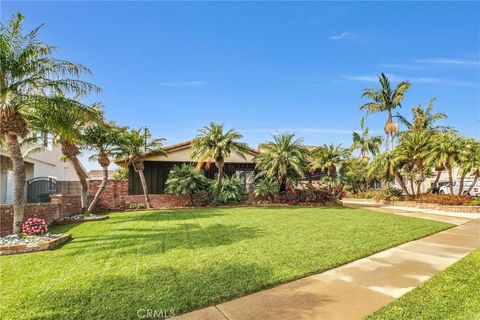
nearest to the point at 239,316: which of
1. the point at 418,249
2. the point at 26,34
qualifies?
the point at 418,249

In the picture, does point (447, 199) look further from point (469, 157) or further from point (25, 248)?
Result: point (25, 248)

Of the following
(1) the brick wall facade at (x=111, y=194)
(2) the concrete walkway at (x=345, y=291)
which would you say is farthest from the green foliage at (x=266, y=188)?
(2) the concrete walkway at (x=345, y=291)

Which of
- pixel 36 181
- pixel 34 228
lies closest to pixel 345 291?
pixel 34 228

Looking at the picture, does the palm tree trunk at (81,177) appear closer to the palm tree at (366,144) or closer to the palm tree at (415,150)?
the palm tree at (415,150)

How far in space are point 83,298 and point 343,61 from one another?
18.1 m

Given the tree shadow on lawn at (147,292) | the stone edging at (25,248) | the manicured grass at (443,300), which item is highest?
the stone edging at (25,248)

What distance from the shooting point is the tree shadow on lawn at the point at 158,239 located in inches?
272

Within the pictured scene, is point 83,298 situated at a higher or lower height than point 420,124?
lower

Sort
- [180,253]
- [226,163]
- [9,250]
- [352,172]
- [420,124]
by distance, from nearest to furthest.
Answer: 1. [180,253]
2. [9,250]
3. [226,163]
4. [352,172]
5. [420,124]

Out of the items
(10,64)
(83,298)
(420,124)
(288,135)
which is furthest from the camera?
(420,124)

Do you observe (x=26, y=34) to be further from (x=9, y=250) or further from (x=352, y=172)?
(x=352, y=172)

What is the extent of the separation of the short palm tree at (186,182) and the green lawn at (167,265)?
310 inches

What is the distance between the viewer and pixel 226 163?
72.1 feet

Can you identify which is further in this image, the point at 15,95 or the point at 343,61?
the point at 343,61
